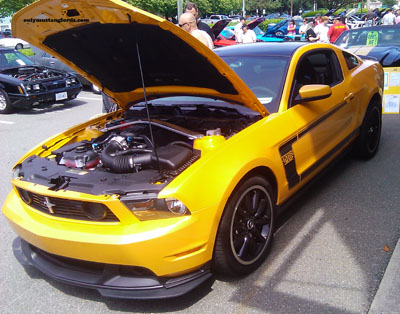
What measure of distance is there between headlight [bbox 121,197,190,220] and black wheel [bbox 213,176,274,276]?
336 millimetres

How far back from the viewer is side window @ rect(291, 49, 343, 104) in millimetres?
3622

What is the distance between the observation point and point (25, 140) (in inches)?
280

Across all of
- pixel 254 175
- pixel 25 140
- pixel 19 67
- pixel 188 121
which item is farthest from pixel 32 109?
pixel 254 175

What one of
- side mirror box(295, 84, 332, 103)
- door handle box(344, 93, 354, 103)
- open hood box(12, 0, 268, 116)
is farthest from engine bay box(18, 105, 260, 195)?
door handle box(344, 93, 354, 103)

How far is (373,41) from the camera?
816 cm

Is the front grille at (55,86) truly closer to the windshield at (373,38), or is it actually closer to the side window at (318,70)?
the windshield at (373,38)

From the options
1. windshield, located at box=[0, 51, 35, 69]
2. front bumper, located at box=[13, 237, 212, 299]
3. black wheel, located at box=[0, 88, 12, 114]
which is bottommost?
black wheel, located at box=[0, 88, 12, 114]

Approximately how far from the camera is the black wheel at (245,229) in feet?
8.37

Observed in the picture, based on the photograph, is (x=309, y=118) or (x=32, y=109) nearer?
(x=309, y=118)

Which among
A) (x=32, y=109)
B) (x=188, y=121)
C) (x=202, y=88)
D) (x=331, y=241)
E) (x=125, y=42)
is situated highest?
(x=125, y=42)

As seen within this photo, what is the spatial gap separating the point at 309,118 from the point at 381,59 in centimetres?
454

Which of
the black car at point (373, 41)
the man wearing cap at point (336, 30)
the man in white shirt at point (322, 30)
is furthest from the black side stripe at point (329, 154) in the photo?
the man in white shirt at point (322, 30)

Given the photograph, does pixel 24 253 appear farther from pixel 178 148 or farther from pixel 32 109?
pixel 32 109

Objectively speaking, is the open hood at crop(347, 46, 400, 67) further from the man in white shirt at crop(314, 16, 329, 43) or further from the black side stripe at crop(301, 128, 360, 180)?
the man in white shirt at crop(314, 16, 329, 43)
